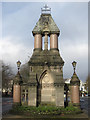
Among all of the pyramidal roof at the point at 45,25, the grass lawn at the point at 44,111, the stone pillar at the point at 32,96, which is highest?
the pyramidal roof at the point at 45,25

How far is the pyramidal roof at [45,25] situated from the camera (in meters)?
18.2

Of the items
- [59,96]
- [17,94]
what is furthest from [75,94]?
[17,94]

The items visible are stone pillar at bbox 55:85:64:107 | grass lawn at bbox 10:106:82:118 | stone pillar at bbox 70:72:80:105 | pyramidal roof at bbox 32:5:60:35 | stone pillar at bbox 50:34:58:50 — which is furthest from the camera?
pyramidal roof at bbox 32:5:60:35

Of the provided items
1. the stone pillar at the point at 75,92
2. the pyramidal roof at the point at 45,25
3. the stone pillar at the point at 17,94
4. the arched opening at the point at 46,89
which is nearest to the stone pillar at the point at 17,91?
the stone pillar at the point at 17,94

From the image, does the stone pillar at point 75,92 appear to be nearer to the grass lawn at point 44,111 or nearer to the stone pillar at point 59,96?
the grass lawn at point 44,111

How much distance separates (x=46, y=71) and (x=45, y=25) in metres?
5.41

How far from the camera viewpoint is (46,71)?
16734 mm

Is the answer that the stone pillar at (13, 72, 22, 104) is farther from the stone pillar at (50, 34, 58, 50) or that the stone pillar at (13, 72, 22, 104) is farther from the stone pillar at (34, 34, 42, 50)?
the stone pillar at (50, 34, 58, 50)

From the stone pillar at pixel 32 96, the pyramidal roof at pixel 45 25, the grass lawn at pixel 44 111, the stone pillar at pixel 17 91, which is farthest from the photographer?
the pyramidal roof at pixel 45 25

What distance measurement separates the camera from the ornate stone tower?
1584cm

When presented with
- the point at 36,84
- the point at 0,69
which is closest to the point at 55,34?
the point at 36,84

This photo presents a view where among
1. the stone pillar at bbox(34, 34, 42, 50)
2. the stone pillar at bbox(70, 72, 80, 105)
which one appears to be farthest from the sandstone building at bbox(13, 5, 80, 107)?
the stone pillar at bbox(70, 72, 80, 105)

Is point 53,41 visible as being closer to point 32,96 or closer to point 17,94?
point 32,96

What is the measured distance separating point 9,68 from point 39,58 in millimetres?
35608
